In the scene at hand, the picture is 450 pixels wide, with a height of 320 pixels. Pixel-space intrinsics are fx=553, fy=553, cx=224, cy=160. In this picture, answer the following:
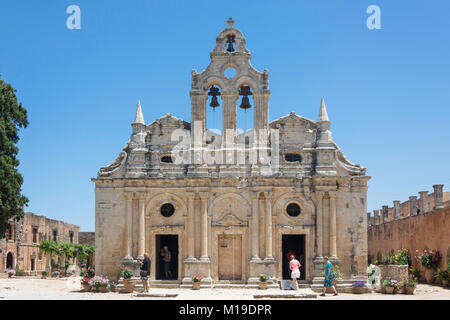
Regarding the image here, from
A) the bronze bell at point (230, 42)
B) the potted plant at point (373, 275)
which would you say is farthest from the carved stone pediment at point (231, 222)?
the bronze bell at point (230, 42)

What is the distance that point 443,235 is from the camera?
30406mm

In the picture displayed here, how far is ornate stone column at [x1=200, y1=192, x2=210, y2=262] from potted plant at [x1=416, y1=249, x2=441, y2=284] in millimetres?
12711

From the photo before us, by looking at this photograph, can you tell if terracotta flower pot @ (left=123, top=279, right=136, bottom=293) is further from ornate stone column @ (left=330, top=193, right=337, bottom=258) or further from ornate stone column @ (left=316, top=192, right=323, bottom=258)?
ornate stone column @ (left=330, top=193, right=337, bottom=258)

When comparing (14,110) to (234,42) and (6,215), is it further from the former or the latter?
(234,42)

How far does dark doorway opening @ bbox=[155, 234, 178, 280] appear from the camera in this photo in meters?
27.9

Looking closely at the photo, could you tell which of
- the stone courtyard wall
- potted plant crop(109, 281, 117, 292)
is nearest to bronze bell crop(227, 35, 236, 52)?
potted plant crop(109, 281, 117, 292)

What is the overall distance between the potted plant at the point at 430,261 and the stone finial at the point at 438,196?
282 cm

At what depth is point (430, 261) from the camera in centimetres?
3073

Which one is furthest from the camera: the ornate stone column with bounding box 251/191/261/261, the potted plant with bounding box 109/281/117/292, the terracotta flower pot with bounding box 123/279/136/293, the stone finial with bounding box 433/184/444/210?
the stone finial with bounding box 433/184/444/210

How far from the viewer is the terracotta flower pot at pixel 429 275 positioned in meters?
31.2

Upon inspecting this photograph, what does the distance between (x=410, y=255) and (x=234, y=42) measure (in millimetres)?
18354

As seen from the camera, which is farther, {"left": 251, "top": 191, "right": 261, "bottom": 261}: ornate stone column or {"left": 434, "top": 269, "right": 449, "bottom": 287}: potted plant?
{"left": 434, "top": 269, "right": 449, "bottom": 287}: potted plant

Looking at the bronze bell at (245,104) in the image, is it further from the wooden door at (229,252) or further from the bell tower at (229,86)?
the wooden door at (229,252)
